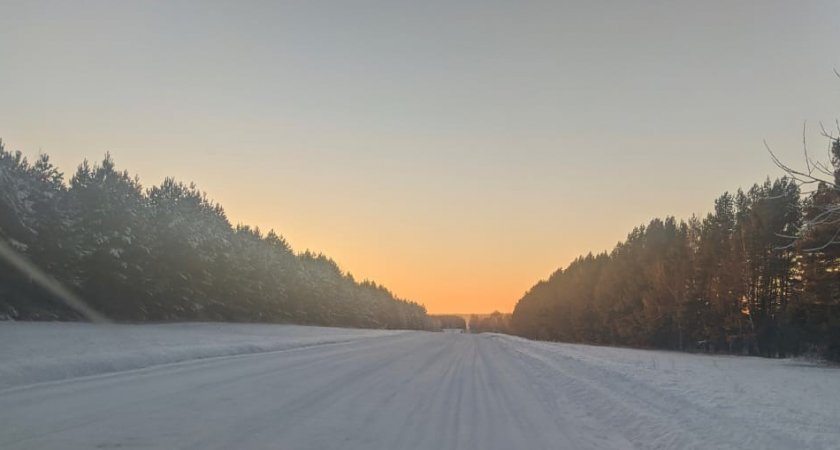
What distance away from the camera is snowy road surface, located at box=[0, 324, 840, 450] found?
787 cm

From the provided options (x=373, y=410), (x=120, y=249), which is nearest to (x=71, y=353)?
(x=373, y=410)

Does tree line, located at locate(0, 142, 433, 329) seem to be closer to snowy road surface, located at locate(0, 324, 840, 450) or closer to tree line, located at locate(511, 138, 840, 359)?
snowy road surface, located at locate(0, 324, 840, 450)

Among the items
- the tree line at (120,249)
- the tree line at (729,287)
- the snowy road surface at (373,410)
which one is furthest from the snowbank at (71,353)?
the tree line at (729,287)

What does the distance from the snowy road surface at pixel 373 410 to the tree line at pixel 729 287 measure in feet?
66.2

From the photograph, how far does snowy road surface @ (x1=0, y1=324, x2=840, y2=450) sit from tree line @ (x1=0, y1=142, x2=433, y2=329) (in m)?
18.0

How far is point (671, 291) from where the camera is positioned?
2383 inches

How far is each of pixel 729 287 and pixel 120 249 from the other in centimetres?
4734

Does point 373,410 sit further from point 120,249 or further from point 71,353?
point 120,249

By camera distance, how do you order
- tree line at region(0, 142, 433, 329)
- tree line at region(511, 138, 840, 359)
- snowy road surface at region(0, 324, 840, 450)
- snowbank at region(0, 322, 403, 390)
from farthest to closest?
1. tree line at region(511, 138, 840, 359)
2. tree line at region(0, 142, 433, 329)
3. snowbank at region(0, 322, 403, 390)
4. snowy road surface at region(0, 324, 840, 450)

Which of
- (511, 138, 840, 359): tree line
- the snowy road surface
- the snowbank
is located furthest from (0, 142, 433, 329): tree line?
(511, 138, 840, 359): tree line

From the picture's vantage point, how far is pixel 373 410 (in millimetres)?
10648

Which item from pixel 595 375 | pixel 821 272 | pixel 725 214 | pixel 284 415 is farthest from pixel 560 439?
pixel 725 214

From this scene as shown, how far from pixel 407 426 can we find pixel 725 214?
63.7 m

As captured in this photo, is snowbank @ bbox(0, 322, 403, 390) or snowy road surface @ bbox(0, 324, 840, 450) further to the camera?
snowbank @ bbox(0, 322, 403, 390)
